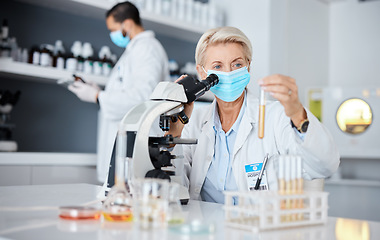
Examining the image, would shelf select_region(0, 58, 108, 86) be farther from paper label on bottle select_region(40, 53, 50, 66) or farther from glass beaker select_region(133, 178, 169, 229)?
glass beaker select_region(133, 178, 169, 229)

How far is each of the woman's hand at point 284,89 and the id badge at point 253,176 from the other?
1.08 feet

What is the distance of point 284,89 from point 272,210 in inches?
14.0

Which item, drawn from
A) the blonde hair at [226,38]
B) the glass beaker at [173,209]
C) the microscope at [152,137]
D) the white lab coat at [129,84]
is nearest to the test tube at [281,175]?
the glass beaker at [173,209]

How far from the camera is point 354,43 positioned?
4312 millimetres

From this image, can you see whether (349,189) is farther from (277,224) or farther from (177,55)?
(277,224)

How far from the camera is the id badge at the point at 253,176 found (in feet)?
4.78

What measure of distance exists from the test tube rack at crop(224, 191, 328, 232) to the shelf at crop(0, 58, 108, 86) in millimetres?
2310

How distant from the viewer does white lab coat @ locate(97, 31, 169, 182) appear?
2740 mm

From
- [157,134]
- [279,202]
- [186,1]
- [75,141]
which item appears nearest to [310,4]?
[186,1]

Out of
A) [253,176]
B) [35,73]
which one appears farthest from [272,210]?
[35,73]

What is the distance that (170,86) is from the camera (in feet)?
4.04

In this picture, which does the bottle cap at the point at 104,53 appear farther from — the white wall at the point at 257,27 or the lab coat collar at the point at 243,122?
the lab coat collar at the point at 243,122

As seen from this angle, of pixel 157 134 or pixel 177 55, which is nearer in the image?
pixel 157 134

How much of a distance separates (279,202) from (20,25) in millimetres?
2883
